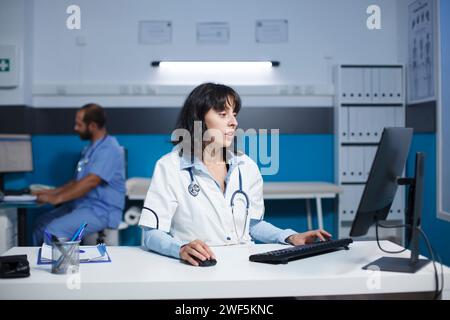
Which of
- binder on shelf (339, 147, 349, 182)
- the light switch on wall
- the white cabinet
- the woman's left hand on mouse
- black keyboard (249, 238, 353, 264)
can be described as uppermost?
the light switch on wall

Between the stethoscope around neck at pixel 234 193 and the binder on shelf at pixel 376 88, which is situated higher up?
the binder on shelf at pixel 376 88

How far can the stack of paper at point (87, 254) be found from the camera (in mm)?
1417

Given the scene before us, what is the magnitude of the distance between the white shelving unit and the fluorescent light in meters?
0.56

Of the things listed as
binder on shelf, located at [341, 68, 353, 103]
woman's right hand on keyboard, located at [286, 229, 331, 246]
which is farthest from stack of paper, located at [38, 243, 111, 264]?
binder on shelf, located at [341, 68, 353, 103]

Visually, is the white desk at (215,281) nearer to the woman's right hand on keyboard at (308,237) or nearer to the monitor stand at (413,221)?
the monitor stand at (413,221)

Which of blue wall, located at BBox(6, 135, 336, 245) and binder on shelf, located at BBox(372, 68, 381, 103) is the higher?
binder on shelf, located at BBox(372, 68, 381, 103)

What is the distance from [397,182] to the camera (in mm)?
1410

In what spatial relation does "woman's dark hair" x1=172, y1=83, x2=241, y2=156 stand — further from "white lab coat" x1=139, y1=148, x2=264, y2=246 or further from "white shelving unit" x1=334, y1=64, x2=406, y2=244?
"white shelving unit" x1=334, y1=64, x2=406, y2=244

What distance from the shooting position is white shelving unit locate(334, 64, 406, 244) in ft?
12.9

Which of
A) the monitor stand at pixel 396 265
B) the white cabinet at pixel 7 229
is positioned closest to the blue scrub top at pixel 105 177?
the white cabinet at pixel 7 229

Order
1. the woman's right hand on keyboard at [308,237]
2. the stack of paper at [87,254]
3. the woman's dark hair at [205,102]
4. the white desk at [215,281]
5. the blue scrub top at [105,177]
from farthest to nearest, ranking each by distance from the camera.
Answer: the blue scrub top at [105,177]
the woman's dark hair at [205,102]
the woman's right hand on keyboard at [308,237]
the stack of paper at [87,254]
the white desk at [215,281]

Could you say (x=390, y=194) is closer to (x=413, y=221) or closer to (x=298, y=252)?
(x=413, y=221)

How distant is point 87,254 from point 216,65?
2.78 metres

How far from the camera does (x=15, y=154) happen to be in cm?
360
